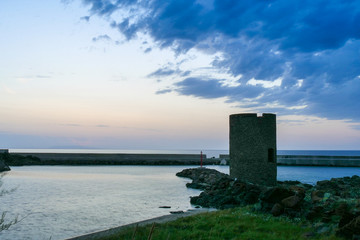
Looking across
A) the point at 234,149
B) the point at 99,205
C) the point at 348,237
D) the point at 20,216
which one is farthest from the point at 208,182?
the point at 348,237

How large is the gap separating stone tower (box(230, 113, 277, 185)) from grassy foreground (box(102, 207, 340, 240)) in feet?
21.3

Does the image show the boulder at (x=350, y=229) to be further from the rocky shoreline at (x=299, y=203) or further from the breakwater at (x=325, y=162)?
the breakwater at (x=325, y=162)

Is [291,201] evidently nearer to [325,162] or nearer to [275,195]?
[275,195]

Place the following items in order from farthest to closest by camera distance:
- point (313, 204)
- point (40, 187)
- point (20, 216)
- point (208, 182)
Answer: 1. point (208, 182)
2. point (40, 187)
3. point (20, 216)
4. point (313, 204)

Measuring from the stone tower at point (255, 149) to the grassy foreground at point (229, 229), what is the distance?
6.49 metres

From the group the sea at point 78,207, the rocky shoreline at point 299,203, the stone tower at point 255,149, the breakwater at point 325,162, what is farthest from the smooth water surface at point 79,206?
the breakwater at point 325,162

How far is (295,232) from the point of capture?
7.26m

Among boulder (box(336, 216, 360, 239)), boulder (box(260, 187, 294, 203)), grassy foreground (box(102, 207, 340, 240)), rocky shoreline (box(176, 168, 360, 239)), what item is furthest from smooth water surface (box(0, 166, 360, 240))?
boulder (box(336, 216, 360, 239))

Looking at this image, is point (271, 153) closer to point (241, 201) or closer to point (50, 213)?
point (241, 201)

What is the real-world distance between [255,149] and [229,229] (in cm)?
827

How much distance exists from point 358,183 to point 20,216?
15969mm

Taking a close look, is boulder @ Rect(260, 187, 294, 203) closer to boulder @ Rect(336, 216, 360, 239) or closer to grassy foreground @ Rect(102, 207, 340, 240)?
grassy foreground @ Rect(102, 207, 340, 240)

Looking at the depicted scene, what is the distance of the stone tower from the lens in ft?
50.0

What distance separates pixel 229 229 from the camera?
7414 mm
